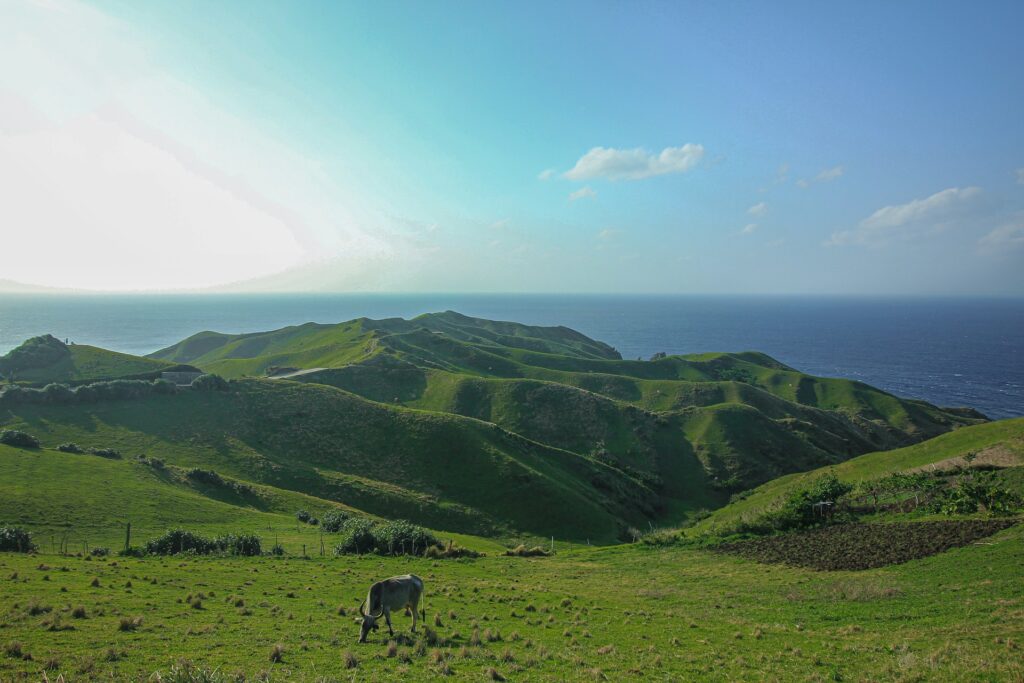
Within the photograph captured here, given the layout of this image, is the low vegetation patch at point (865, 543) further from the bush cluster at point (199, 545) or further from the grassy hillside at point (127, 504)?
the bush cluster at point (199, 545)

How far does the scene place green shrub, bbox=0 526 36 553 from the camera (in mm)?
26219

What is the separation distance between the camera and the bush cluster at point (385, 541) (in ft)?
112

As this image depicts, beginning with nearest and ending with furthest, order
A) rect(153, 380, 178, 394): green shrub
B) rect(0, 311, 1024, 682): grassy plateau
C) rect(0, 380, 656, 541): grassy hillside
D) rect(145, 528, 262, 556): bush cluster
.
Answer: rect(0, 311, 1024, 682): grassy plateau → rect(145, 528, 262, 556): bush cluster → rect(0, 380, 656, 541): grassy hillside → rect(153, 380, 178, 394): green shrub

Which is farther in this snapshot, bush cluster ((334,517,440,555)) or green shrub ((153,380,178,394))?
green shrub ((153,380,178,394))

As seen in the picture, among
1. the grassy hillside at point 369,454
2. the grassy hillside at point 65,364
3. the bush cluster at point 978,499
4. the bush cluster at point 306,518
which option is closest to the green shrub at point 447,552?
the bush cluster at point 306,518

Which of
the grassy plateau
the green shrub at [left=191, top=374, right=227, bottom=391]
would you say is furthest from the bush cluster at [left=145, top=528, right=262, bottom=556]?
the green shrub at [left=191, top=374, right=227, bottom=391]

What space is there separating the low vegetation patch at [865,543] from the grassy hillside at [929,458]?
1115 cm

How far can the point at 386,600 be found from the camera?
51.9 ft

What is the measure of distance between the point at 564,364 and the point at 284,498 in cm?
10321

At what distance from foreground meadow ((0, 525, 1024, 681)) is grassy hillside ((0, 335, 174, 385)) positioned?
7309 cm

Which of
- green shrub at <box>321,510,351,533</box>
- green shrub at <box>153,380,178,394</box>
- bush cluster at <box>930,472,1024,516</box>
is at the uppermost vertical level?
green shrub at <box>153,380,178,394</box>

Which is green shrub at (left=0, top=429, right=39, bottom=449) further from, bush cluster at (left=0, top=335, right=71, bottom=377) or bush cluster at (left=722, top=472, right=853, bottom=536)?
bush cluster at (left=722, top=472, right=853, bottom=536)

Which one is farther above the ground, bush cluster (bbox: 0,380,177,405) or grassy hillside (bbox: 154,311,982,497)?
bush cluster (bbox: 0,380,177,405)

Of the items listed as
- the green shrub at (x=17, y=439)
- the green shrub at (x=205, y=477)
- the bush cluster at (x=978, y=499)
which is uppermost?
the green shrub at (x=17, y=439)
